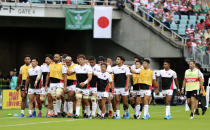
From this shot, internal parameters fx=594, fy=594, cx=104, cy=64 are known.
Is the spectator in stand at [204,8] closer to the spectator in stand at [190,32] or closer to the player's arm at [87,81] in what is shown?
the spectator in stand at [190,32]

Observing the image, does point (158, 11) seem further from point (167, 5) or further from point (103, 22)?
point (103, 22)

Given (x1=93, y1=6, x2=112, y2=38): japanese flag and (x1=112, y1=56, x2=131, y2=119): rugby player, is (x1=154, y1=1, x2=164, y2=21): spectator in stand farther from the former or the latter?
(x1=112, y1=56, x2=131, y2=119): rugby player

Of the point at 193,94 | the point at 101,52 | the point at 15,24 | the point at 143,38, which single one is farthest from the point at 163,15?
the point at 193,94

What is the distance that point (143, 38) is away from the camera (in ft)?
138

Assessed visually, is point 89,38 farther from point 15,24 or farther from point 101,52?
point 15,24

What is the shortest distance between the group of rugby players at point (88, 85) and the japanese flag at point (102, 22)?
18480 millimetres

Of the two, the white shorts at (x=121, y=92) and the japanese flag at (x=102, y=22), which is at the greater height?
the japanese flag at (x=102, y=22)

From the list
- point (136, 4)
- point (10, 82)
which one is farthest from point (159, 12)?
point (10, 82)

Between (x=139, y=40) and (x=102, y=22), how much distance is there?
122 inches

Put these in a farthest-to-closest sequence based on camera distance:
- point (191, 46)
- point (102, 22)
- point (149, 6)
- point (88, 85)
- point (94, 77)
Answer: point (149, 6), point (102, 22), point (191, 46), point (94, 77), point (88, 85)

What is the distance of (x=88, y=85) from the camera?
2106 centimetres

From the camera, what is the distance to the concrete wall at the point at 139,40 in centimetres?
4144

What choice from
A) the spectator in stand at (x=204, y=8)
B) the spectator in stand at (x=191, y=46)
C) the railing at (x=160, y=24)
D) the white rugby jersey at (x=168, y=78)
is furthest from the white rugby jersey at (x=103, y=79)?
the spectator in stand at (x=204, y=8)

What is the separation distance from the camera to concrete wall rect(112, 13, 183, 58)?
136ft
